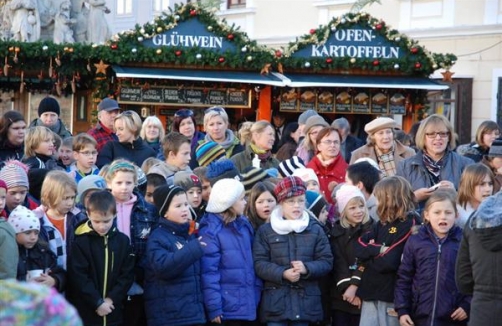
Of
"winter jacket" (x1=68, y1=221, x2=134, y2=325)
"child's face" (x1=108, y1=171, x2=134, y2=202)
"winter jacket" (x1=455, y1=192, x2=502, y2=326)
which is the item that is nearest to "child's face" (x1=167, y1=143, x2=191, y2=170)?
"child's face" (x1=108, y1=171, x2=134, y2=202)

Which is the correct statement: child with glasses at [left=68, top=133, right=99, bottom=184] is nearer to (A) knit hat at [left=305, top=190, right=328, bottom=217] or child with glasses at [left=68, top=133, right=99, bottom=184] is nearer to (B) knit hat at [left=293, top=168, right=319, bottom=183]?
(B) knit hat at [left=293, top=168, right=319, bottom=183]

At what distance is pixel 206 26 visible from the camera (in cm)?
1436

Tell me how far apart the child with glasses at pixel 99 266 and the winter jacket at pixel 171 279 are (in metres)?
0.20

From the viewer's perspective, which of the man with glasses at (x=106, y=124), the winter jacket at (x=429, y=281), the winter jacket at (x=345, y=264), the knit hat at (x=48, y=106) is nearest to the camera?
the winter jacket at (x=429, y=281)

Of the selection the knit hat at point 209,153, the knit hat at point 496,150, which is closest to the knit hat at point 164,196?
the knit hat at point 209,153

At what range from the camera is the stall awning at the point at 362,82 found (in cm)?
1498

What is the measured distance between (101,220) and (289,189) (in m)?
→ 1.52

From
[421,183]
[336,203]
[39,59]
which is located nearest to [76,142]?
[336,203]

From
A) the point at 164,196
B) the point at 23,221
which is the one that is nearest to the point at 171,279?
the point at 164,196

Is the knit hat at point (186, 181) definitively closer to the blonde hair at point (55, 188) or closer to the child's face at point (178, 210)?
the child's face at point (178, 210)

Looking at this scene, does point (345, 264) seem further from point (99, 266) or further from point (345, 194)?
point (99, 266)

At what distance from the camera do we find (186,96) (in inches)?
593

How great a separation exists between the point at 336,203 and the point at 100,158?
2.79m

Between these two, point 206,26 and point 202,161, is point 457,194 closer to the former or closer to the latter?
point 202,161
